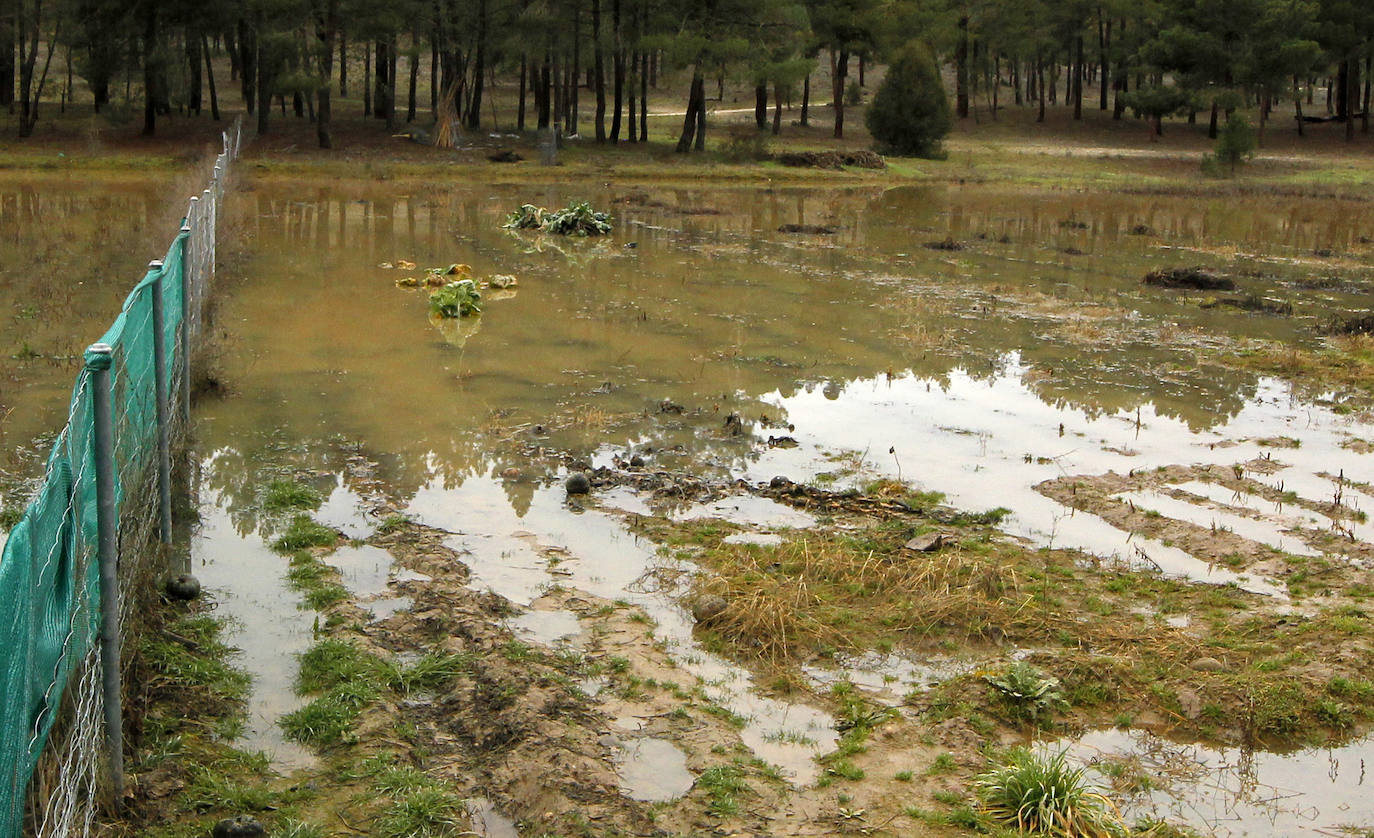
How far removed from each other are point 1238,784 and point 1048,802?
1161 mm

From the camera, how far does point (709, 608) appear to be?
23.7 feet

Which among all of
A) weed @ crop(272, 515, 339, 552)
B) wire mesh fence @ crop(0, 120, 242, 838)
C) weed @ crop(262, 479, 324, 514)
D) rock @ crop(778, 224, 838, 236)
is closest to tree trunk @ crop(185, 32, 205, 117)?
rock @ crop(778, 224, 838, 236)

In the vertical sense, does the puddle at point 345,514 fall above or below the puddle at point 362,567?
above

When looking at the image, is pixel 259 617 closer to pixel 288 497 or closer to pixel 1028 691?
pixel 288 497

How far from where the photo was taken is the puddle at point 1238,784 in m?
5.52

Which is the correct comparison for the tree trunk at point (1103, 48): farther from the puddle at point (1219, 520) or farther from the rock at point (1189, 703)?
the rock at point (1189, 703)

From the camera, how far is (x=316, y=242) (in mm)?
22516

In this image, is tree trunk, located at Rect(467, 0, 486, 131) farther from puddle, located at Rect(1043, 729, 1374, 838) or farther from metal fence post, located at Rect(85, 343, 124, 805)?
puddle, located at Rect(1043, 729, 1374, 838)

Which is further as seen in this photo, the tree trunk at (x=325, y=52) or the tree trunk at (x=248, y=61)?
the tree trunk at (x=248, y=61)

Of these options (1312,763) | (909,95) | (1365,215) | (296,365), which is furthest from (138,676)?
(909,95)

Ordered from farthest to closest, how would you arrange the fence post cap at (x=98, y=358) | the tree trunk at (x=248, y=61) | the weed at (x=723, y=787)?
the tree trunk at (x=248, y=61), the weed at (x=723, y=787), the fence post cap at (x=98, y=358)

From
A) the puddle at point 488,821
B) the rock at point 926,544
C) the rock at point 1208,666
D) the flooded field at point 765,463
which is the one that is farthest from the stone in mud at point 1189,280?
the puddle at point 488,821

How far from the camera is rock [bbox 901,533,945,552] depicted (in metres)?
8.34

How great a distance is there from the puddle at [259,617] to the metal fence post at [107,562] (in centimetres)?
86
